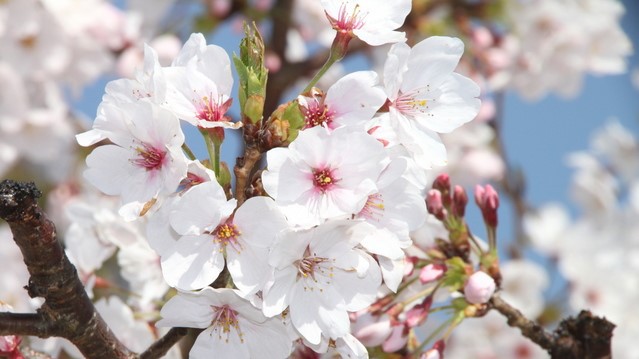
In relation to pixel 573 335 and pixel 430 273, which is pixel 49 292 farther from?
pixel 573 335

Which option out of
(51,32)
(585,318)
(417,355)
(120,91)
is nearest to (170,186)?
(120,91)

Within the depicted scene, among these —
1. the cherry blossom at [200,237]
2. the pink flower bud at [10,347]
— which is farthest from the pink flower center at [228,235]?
the pink flower bud at [10,347]

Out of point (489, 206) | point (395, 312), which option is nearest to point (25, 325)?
point (395, 312)

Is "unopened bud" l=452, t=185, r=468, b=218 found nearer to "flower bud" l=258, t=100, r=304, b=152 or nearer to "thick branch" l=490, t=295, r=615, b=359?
"thick branch" l=490, t=295, r=615, b=359

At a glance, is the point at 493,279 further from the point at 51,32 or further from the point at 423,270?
the point at 51,32

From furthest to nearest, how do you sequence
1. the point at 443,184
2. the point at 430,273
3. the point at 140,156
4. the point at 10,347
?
the point at 443,184, the point at 430,273, the point at 10,347, the point at 140,156
